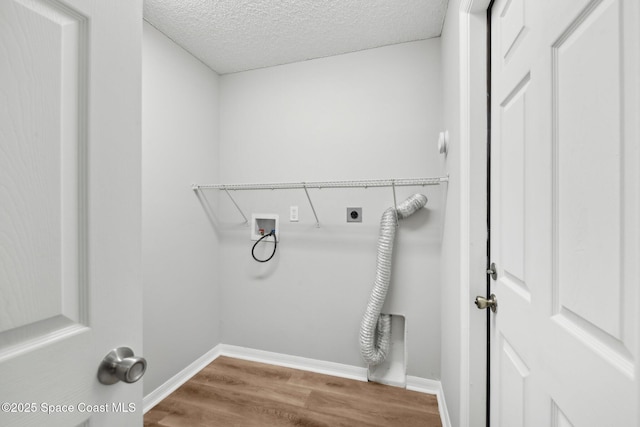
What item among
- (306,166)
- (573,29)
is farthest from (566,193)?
(306,166)

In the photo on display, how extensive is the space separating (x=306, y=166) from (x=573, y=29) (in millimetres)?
1682

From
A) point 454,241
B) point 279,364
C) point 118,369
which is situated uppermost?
point 454,241

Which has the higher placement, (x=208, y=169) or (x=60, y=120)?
(x=208, y=169)

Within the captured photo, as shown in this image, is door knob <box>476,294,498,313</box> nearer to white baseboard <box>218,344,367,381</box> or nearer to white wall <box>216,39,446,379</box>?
white wall <box>216,39,446,379</box>

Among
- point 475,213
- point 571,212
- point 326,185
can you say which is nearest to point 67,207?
point 571,212

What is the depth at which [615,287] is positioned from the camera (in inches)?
16.4

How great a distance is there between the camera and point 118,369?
19.1 inches

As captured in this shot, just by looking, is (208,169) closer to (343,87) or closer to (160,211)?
(160,211)

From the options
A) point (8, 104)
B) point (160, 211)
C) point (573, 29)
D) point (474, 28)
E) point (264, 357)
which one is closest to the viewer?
point (8, 104)

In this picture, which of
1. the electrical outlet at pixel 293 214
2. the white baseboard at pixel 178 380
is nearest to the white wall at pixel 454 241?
the electrical outlet at pixel 293 214

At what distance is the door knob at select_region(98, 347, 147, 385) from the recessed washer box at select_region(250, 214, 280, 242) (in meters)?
1.65

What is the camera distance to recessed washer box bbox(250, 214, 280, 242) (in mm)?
2152

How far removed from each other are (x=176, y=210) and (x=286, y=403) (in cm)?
151

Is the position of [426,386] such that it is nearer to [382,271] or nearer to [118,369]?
[382,271]
